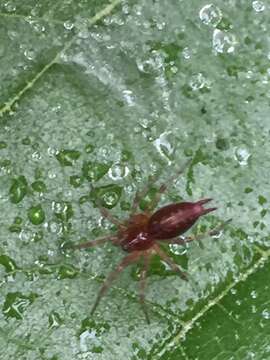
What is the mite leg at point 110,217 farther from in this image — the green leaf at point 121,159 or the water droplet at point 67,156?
the water droplet at point 67,156

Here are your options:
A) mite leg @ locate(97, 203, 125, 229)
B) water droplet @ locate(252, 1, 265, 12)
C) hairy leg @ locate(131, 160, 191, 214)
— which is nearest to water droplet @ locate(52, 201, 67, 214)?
mite leg @ locate(97, 203, 125, 229)

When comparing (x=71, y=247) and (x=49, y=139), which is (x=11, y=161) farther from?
(x=71, y=247)

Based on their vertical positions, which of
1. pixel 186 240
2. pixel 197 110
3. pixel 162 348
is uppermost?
pixel 197 110

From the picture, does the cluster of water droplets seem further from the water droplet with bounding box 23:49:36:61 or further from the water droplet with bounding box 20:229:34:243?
the water droplet with bounding box 20:229:34:243

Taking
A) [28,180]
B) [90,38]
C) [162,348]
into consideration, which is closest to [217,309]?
[162,348]

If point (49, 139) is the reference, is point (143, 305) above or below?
below

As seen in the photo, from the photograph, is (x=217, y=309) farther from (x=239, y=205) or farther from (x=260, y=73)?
(x=260, y=73)

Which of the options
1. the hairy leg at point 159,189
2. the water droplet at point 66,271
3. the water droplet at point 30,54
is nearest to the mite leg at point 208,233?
the hairy leg at point 159,189
